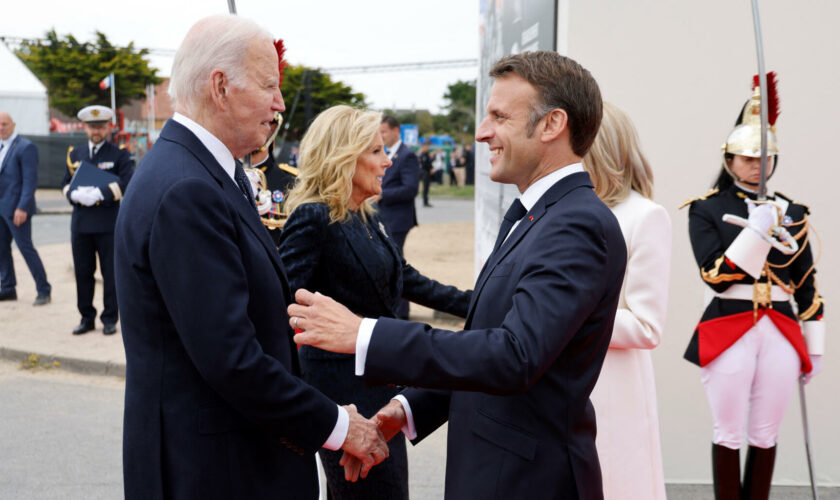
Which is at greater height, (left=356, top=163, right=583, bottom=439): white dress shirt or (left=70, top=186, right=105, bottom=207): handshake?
(left=356, top=163, right=583, bottom=439): white dress shirt

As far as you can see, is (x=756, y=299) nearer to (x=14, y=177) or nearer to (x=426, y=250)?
(x=14, y=177)

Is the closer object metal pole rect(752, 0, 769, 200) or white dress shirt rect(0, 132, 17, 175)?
metal pole rect(752, 0, 769, 200)

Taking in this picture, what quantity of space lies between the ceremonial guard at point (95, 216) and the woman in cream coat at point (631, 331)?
18.0 feet

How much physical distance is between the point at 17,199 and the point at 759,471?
8091 millimetres

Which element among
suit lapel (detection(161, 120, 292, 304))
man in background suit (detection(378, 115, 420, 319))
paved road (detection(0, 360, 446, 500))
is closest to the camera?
suit lapel (detection(161, 120, 292, 304))

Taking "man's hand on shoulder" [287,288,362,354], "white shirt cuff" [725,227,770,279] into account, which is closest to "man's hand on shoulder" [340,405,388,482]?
"man's hand on shoulder" [287,288,362,354]

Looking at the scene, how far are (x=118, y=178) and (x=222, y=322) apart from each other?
20.6 feet

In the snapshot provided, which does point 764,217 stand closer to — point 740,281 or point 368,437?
point 740,281

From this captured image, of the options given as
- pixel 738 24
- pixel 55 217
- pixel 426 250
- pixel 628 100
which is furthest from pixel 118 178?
pixel 55 217

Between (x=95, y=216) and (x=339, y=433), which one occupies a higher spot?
(x=339, y=433)

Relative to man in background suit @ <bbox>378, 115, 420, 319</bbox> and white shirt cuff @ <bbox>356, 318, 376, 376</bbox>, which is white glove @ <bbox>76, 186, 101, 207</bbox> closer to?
man in background suit @ <bbox>378, 115, 420, 319</bbox>

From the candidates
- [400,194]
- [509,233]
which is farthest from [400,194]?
[509,233]

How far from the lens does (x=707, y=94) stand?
4.07 m

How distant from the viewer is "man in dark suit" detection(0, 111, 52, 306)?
8.44m
